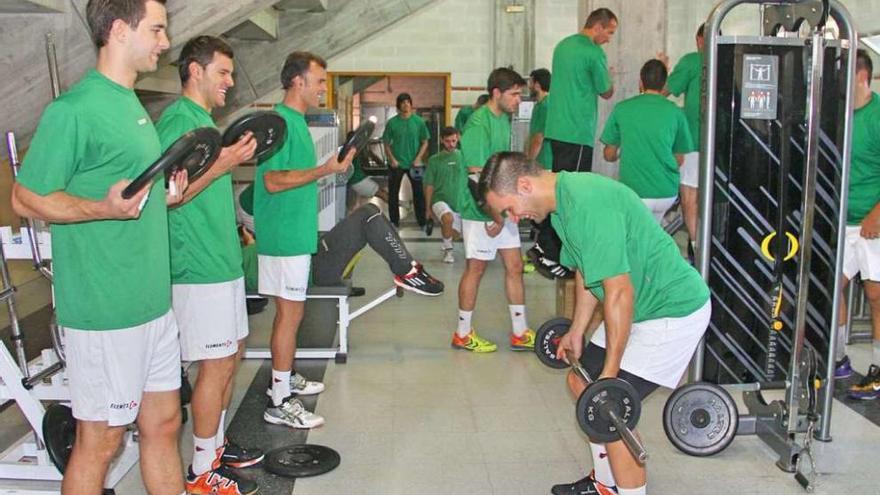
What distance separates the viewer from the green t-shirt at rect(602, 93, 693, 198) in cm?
475

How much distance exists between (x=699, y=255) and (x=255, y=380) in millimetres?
2438

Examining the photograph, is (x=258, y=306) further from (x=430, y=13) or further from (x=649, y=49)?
(x=430, y=13)

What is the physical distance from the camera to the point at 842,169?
3354 millimetres

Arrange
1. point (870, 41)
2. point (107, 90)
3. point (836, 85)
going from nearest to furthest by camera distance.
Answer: point (107, 90) < point (836, 85) < point (870, 41)

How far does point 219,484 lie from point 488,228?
233cm

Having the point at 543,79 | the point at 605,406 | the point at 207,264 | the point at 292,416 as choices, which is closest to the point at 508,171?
the point at 605,406

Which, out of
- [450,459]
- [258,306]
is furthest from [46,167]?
[258,306]

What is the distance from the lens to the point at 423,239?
31.1 feet

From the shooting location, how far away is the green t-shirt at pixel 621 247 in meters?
2.40

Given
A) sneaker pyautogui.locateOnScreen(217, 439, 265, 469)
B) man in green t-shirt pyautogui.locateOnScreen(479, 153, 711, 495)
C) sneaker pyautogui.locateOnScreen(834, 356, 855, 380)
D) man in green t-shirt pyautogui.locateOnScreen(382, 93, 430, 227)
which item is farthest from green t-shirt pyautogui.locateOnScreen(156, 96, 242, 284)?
man in green t-shirt pyautogui.locateOnScreen(382, 93, 430, 227)

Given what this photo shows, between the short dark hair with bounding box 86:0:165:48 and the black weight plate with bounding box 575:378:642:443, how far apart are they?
62.3 inches

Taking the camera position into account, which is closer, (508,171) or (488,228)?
(508,171)

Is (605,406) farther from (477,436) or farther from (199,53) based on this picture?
(199,53)

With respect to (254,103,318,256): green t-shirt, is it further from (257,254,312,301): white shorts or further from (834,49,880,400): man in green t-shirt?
(834,49,880,400): man in green t-shirt
